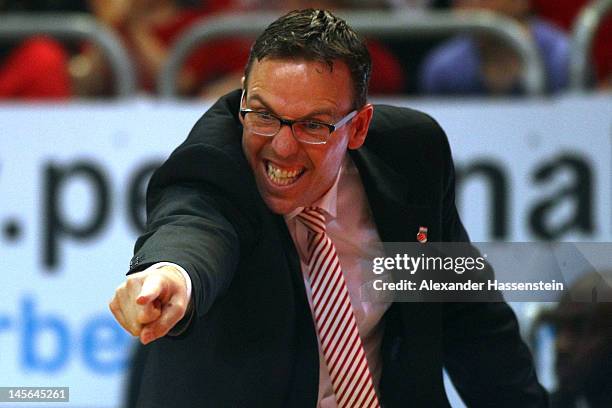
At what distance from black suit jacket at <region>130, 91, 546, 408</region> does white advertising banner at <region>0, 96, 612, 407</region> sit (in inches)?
64.1

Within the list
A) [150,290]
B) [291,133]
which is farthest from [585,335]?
[150,290]

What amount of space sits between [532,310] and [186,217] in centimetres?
79

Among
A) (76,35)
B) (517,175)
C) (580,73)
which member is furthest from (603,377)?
(76,35)

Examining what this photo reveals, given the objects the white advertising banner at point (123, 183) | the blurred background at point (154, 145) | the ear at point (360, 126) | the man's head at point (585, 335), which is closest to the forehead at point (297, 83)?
the ear at point (360, 126)

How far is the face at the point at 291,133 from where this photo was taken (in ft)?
7.19

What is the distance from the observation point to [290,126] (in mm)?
2221

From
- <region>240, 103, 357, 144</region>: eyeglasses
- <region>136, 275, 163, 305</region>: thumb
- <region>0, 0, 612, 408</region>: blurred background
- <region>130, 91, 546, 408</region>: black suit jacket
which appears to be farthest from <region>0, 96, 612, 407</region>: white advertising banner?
<region>136, 275, 163, 305</region>: thumb

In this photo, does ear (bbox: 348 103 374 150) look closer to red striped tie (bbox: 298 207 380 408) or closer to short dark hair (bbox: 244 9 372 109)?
short dark hair (bbox: 244 9 372 109)

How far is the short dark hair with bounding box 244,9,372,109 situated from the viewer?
2.19 meters

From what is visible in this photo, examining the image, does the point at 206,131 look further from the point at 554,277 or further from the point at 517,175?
the point at 517,175

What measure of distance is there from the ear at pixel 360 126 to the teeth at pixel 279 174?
0.49 feet

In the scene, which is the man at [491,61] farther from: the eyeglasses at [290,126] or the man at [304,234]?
the eyeglasses at [290,126]

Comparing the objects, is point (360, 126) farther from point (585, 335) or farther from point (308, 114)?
point (585, 335)

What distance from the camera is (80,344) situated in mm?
4152
